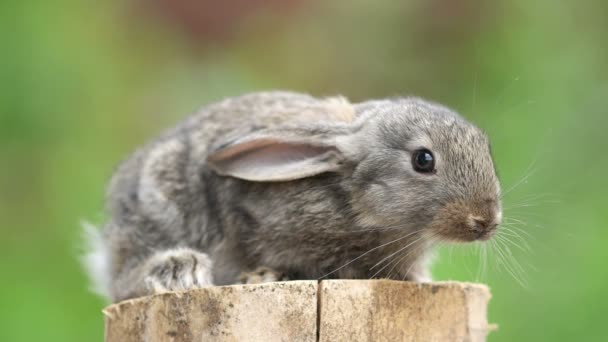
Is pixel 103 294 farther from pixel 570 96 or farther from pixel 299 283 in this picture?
pixel 570 96

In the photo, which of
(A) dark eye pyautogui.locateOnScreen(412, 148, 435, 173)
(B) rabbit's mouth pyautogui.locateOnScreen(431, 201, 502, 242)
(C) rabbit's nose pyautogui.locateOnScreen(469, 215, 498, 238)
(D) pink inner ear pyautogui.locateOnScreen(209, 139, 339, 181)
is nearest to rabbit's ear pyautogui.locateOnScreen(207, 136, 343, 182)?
(D) pink inner ear pyautogui.locateOnScreen(209, 139, 339, 181)

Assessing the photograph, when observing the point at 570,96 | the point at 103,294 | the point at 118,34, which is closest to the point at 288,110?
the point at 103,294

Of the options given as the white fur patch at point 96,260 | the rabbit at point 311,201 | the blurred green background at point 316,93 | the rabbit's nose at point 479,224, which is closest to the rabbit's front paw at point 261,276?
the rabbit at point 311,201

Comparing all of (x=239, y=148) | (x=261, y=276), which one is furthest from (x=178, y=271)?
(x=239, y=148)

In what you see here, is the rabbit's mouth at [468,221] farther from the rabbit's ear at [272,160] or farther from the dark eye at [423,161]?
the rabbit's ear at [272,160]

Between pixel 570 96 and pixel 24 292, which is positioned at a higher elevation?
pixel 570 96

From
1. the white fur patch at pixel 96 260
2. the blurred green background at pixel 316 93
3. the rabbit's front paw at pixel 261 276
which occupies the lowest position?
the rabbit's front paw at pixel 261 276
